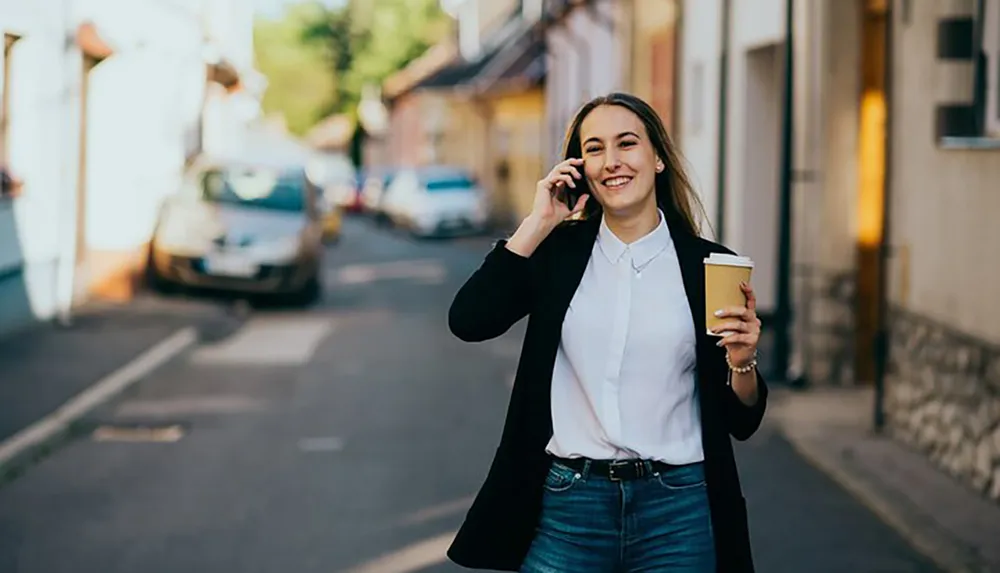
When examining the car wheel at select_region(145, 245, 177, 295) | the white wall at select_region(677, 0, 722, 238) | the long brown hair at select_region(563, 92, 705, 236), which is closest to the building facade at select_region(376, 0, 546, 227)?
the white wall at select_region(677, 0, 722, 238)

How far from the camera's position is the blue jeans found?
3742 millimetres

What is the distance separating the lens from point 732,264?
3596 millimetres

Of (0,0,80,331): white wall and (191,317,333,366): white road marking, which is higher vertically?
(0,0,80,331): white wall

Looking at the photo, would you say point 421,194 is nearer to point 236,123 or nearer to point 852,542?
point 236,123

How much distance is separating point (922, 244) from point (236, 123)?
3510 centimetres

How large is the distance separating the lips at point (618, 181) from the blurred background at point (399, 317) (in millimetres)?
1890

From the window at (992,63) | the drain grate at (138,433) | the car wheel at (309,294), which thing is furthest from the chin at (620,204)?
the car wheel at (309,294)

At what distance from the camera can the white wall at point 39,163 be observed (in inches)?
606

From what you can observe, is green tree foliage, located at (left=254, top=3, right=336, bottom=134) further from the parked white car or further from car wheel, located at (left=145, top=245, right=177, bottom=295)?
car wheel, located at (left=145, top=245, right=177, bottom=295)

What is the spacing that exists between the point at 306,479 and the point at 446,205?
3175 centimetres

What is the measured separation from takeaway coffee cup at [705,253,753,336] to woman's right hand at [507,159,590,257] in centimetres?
38

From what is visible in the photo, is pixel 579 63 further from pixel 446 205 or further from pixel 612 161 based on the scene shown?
pixel 612 161

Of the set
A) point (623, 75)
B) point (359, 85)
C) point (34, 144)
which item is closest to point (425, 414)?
point (34, 144)

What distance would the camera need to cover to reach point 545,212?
151 inches
